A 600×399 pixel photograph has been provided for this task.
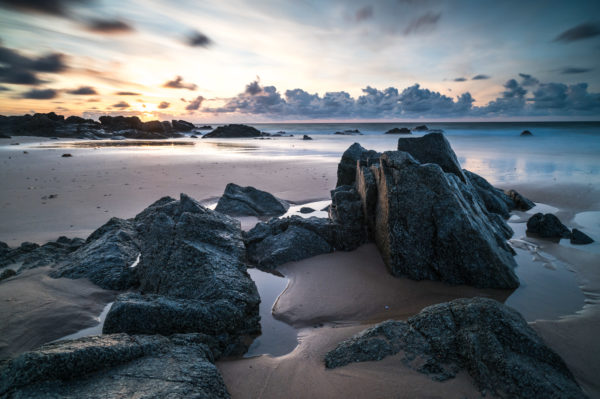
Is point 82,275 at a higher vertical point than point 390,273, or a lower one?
higher

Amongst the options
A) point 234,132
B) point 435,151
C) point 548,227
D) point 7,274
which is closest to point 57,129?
point 234,132

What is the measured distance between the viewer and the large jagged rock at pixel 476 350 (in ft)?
7.56

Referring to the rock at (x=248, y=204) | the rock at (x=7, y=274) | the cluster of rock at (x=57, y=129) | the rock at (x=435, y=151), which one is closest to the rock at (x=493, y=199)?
the rock at (x=435, y=151)

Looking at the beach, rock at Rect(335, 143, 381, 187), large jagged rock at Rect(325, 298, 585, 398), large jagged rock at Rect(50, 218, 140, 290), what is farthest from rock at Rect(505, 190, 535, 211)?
large jagged rock at Rect(50, 218, 140, 290)

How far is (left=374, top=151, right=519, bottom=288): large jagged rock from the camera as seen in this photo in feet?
14.9

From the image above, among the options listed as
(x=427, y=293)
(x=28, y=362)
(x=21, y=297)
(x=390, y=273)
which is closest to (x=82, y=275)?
(x=21, y=297)

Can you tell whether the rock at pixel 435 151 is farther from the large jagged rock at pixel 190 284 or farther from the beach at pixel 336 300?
the large jagged rock at pixel 190 284

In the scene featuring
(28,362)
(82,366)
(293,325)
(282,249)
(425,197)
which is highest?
(425,197)

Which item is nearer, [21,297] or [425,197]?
[21,297]

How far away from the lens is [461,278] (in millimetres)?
4613

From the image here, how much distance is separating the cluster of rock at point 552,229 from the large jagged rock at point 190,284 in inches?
273

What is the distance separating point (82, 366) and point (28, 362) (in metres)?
0.32

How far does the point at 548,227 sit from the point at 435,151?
3.06 meters

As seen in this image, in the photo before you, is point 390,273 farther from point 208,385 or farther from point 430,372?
point 208,385
